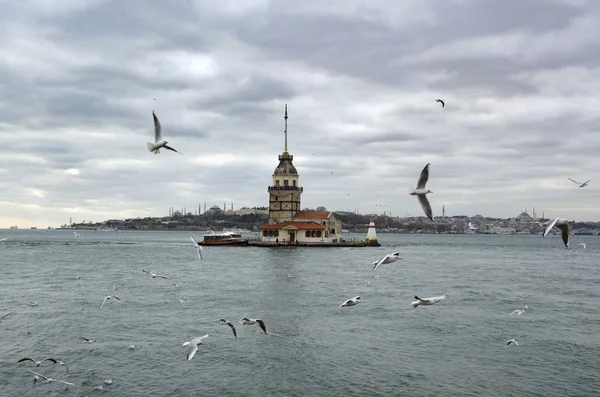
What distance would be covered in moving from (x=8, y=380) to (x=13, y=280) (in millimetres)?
34634

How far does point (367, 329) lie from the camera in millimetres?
30953

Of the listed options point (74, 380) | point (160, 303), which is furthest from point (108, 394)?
point (160, 303)

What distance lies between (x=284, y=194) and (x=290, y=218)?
4.77m

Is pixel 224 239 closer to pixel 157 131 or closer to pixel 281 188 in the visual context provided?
pixel 281 188

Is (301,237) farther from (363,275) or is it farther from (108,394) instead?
(108,394)

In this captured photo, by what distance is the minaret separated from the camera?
4520 inches

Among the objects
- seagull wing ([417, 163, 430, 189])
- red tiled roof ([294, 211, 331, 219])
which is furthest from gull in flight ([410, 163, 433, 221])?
red tiled roof ([294, 211, 331, 219])

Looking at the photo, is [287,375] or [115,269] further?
[115,269]

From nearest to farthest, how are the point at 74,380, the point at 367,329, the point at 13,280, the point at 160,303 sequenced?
1. the point at 74,380
2. the point at 367,329
3. the point at 160,303
4. the point at 13,280

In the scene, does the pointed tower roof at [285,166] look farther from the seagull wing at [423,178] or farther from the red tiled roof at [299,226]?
the seagull wing at [423,178]

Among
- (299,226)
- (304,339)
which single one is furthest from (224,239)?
(304,339)

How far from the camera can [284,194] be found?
115 metres

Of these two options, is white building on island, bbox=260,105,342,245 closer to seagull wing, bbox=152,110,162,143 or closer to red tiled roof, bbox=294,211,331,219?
red tiled roof, bbox=294,211,331,219

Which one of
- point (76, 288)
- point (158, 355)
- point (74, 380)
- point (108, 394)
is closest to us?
point (108, 394)
